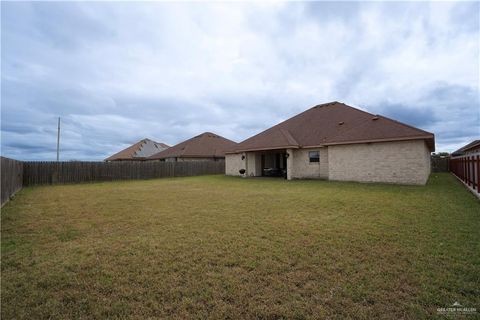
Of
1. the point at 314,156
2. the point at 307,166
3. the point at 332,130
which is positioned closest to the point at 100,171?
the point at 307,166

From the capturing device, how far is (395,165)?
13.7 m

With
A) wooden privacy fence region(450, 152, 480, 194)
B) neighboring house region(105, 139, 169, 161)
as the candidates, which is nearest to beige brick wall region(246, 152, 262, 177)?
wooden privacy fence region(450, 152, 480, 194)

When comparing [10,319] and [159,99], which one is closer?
[10,319]

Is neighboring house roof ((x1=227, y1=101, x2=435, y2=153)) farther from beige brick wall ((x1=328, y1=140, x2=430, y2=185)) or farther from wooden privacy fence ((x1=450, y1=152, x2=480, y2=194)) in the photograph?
Result: wooden privacy fence ((x1=450, y1=152, x2=480, y2=194))

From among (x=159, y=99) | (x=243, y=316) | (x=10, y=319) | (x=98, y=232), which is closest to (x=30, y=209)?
(x=98, y=232)

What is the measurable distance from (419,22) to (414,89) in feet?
33.3

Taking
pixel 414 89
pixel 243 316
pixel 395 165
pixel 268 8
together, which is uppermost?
pixel 268 8

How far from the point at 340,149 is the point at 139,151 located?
34.2m

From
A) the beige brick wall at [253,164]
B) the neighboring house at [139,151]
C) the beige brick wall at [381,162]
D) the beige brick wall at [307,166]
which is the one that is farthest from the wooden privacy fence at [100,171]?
the neighboring house at [139,151]

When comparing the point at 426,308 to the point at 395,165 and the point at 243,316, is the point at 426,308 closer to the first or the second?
the point at 243,316

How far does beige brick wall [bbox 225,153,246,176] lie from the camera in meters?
Result: 22.9

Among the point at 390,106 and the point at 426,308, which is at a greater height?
the point at 390,106

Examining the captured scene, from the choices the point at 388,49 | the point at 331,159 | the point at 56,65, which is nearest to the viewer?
the point at 388,49

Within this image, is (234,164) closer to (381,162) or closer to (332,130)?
(332,130)
